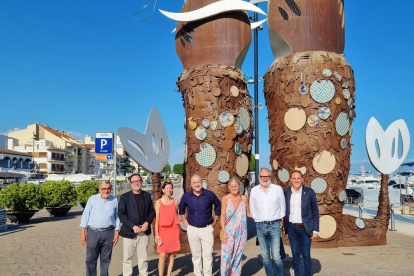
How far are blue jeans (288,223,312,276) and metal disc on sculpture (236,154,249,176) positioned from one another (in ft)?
11.2

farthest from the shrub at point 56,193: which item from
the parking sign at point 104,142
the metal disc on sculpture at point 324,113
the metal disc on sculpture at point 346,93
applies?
the metal disc on sculpture at point 346,93

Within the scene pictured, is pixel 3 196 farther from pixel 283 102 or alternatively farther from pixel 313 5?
pixel 313 5

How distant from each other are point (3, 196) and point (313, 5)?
1120 centimetres

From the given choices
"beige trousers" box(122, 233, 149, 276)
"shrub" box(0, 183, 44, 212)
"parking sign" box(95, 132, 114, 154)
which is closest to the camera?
"beige trousers" box(122, 233, 149, 276)

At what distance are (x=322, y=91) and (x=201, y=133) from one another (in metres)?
2.98

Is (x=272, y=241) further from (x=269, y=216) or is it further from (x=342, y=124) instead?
(x=342, y=124)

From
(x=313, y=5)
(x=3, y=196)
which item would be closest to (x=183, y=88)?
(x=313, y=5)

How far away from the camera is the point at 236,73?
8.70 m

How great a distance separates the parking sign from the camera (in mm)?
10672

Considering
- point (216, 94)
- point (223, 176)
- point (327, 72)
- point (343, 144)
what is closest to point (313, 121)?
Answer: point (343, 144)

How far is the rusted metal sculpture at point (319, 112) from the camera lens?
8.30m

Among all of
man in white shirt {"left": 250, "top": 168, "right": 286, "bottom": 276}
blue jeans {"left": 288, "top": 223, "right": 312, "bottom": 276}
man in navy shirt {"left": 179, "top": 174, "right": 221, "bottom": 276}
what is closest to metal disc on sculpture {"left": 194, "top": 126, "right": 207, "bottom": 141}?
man in navy shirt {"left": 179, "top": 174, "right": 221, "bottom": 276}

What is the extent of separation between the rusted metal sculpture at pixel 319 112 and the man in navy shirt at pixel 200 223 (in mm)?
3586

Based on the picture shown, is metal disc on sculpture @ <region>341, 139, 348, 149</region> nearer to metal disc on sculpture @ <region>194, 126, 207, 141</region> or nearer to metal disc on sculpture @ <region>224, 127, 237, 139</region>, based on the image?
metal disc on sculpture @ <region>224, 127, 237, 139</region>
